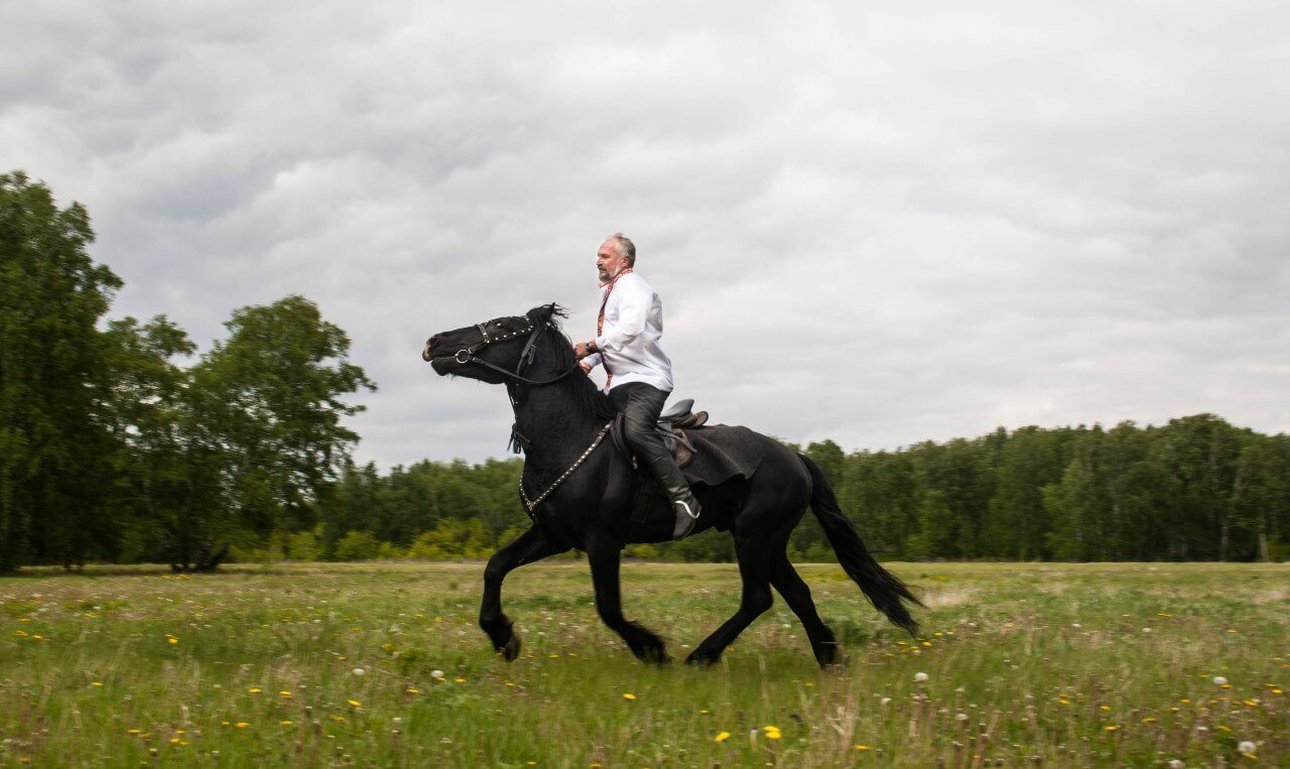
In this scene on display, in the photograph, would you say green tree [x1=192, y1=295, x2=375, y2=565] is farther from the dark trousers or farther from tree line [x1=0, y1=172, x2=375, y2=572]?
the dark trousers

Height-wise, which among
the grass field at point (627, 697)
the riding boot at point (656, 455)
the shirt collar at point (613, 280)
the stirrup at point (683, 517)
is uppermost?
the shirt collar at point (613, 280)

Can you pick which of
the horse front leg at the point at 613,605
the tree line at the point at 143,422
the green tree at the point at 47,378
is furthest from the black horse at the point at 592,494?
the green tree at the point at 47,378

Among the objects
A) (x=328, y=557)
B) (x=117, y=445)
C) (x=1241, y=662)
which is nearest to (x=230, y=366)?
(x=117, y=445)

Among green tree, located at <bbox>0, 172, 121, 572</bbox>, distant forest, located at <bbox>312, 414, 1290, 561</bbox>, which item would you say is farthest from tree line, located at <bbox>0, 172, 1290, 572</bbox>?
distant forest, located at <bbox>312, 414, 1290, 561</bbox>

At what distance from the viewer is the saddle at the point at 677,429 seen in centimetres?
919

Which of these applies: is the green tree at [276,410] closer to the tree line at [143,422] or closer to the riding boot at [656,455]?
the tree line at [143,422]

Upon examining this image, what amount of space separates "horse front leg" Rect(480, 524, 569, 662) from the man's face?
2.19 metres

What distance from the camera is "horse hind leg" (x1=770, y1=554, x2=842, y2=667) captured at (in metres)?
9.39

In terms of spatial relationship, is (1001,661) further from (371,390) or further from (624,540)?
(371,390)

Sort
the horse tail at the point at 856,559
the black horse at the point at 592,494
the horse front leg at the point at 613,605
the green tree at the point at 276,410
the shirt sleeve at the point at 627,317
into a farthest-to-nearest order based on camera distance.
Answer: the green tree at the point at 276,410 < the horse tail at the point at 856,559 < the shirt sleeve at the point at 627,317 < the black horse at the point at 592,494 < the horse front leg at the point at 613,605

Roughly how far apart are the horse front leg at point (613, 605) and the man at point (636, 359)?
1.97 ft

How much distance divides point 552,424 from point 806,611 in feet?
8.62

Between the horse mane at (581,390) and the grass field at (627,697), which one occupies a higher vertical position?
the horse mane at (581,390)

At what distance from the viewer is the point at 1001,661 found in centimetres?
890
